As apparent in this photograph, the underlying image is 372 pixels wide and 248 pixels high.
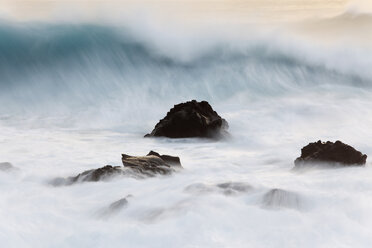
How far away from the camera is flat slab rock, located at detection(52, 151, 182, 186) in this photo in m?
6.76

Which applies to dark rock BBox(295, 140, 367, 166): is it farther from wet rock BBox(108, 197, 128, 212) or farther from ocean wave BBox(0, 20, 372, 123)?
ocean wave BBox(0, 20, 372, 123)

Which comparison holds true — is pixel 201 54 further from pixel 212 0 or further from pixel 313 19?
pixel 212 0

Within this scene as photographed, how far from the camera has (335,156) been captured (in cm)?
743

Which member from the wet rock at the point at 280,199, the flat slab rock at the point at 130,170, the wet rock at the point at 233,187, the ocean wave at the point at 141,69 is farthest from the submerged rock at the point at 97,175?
the ocean wave at the point at 141,69

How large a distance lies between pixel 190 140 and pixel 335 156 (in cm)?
304

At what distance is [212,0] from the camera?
81.2ft

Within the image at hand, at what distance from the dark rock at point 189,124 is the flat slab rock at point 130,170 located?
264 centimetres

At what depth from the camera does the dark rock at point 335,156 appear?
24.3 ft

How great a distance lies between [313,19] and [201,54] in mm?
6373

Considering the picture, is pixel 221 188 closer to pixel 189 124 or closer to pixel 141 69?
pixel 189 124

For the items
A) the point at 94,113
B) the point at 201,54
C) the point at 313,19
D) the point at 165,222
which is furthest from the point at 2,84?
the point at 313,19

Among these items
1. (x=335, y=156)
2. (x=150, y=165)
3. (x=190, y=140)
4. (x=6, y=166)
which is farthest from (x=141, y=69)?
(x=335, y=156)

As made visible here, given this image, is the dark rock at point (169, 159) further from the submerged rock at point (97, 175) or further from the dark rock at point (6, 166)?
the dark rock at point (6, 166)

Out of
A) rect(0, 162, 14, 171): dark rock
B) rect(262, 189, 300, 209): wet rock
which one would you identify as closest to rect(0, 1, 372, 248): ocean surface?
rect(262, 189, 300, 209): wet rock
